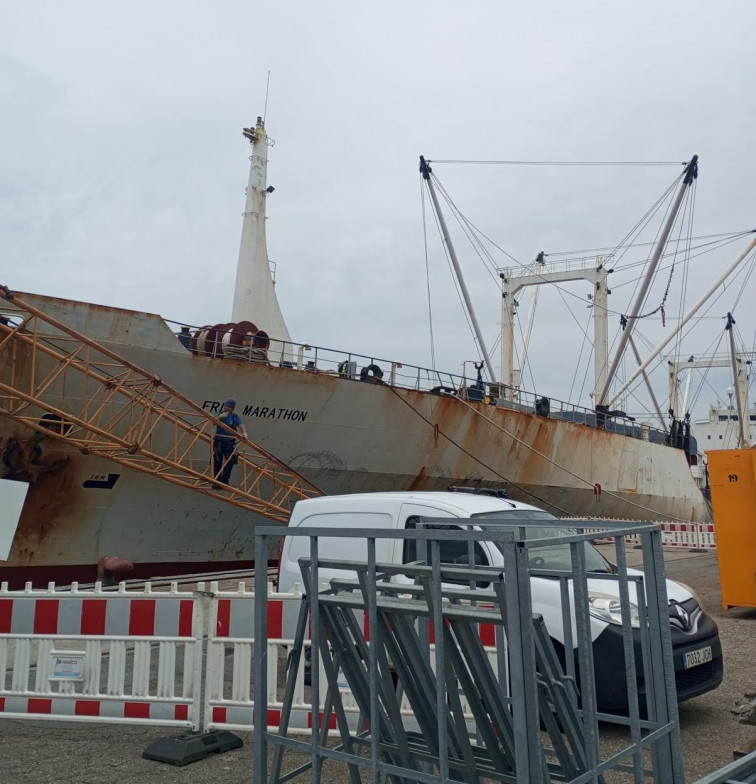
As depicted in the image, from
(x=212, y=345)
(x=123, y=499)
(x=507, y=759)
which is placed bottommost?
(x=507, y=759)

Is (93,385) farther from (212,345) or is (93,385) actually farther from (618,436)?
(618,436)

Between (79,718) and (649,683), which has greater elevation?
(649,683)

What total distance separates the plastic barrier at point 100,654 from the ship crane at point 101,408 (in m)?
6.55

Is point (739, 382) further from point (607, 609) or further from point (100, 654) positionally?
point (100, 654)

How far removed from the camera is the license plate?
209 inches


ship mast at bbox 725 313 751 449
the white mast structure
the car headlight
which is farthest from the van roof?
ship mast at bbox 725 313 751 449

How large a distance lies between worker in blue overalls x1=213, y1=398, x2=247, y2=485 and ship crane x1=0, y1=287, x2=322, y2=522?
0.16 m

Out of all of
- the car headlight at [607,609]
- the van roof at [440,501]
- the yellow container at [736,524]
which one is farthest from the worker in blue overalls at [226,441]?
the car headlight at [607,609]

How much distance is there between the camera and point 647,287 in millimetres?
23781

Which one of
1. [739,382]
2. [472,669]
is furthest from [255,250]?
[739,382]

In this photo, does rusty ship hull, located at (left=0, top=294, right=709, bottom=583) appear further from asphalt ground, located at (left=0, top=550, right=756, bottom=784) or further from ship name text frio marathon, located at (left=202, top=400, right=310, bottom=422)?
asphalt ground, located at (left=0, top=550, right=756, bottom=784)

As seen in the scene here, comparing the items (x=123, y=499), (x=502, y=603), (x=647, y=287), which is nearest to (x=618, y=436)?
(x=647, y=287)

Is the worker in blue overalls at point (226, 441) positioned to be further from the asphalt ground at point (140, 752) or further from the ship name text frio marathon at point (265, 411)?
the asphalt ground at point (140, 752)

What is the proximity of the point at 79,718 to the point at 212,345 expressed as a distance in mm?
10799
